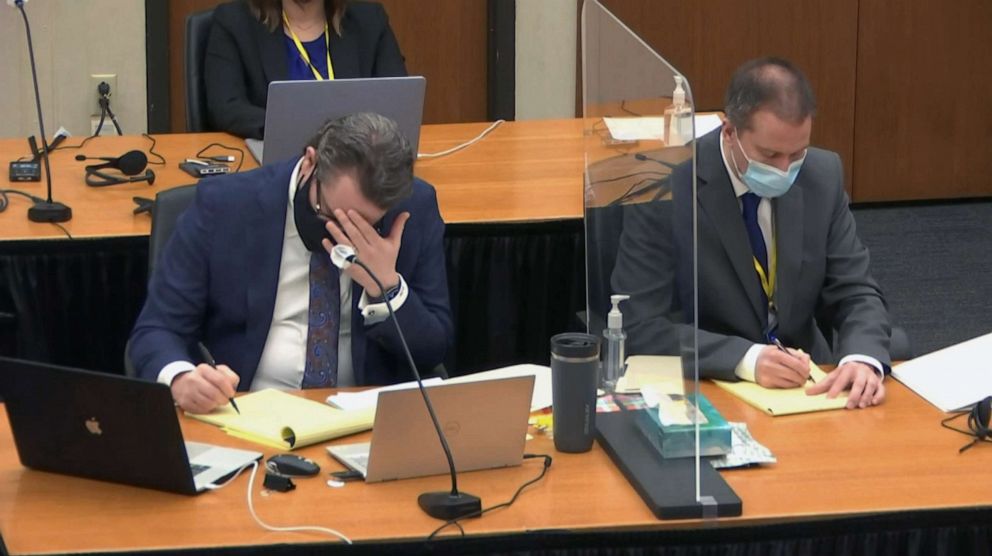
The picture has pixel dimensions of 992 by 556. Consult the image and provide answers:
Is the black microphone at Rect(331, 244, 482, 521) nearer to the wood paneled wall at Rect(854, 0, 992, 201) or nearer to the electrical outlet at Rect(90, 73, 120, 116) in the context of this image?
the electrical outlet at Rect(90, 73, 120, 116)

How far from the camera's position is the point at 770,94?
117 inches

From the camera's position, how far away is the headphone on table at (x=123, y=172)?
159 inches

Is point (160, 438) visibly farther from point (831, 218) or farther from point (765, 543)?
point (831, 218)

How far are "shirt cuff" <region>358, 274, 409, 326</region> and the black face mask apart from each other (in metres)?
0.15

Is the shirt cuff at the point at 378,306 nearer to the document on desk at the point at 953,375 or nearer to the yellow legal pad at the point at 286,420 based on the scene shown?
the yellow legal pad at the point at 286,420

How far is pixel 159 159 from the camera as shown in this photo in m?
4.30

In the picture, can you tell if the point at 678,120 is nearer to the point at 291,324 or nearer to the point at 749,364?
the point at 749,364

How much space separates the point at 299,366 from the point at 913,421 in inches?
47.4

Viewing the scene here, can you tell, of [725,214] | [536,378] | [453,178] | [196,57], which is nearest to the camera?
[536,378]

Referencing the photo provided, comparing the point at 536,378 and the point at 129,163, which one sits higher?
the point at 129,163

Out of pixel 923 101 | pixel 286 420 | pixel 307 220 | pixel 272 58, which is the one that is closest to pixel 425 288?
pixel 307 220

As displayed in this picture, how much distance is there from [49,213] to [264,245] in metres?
0.97

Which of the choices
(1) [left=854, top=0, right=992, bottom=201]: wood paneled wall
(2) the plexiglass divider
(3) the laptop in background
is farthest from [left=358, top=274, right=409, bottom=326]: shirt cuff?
(1) [left=854, top=0, right=992, bottom=201]: wood paneled wall

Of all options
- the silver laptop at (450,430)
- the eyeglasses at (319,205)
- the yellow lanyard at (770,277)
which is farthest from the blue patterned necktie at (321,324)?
the yellow lanyard at (770,277)
